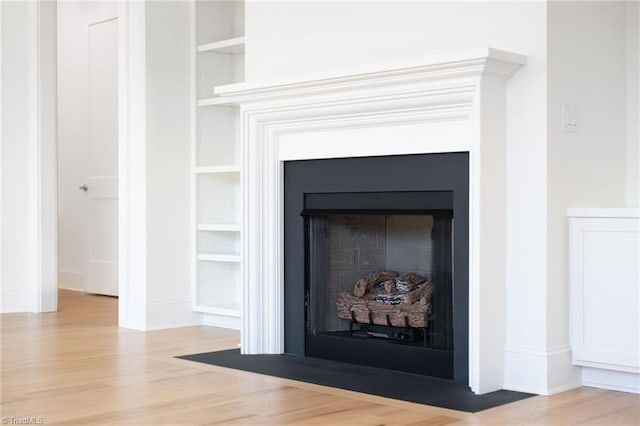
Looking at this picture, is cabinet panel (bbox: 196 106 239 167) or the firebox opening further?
cabinet panel (bbox: 196 106 239 167)

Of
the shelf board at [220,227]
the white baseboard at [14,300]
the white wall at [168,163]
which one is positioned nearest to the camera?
the shelf board at [220,227]

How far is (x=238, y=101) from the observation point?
4309 millimetres

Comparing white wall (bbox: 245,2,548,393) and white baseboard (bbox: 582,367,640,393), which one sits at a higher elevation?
white wall (bbox: 245,2,548,393)

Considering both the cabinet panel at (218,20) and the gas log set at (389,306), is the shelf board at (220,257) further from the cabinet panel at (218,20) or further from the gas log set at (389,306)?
the cabinet panel at (218,20)

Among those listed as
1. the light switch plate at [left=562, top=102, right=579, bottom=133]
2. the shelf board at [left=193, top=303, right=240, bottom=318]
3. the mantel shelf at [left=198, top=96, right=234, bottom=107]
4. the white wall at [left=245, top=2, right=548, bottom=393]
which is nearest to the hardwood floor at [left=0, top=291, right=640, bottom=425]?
the white wall at [left=245, top=2, right=548, bottom=393]

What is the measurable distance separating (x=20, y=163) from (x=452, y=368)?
3706mm

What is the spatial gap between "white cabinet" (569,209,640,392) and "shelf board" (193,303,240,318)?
7.12ft

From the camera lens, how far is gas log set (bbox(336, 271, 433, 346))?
150 inches

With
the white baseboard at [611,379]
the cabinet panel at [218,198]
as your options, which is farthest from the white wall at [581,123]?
the cabinet panel at [218,198]

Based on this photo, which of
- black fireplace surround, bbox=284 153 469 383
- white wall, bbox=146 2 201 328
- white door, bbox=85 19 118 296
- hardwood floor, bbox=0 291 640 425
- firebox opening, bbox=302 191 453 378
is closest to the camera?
hardwood floor, bbox=0 291 640 425

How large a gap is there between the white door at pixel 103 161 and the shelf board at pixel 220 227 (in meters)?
1.99

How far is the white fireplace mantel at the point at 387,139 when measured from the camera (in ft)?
11.2

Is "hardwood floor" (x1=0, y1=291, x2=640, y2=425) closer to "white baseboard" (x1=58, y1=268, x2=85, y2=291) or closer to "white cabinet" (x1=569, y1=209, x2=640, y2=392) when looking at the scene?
"white cabinet" (x1=569, y1=209, x2=640, y2=392)

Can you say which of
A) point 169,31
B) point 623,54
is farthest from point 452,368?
point 169,31
